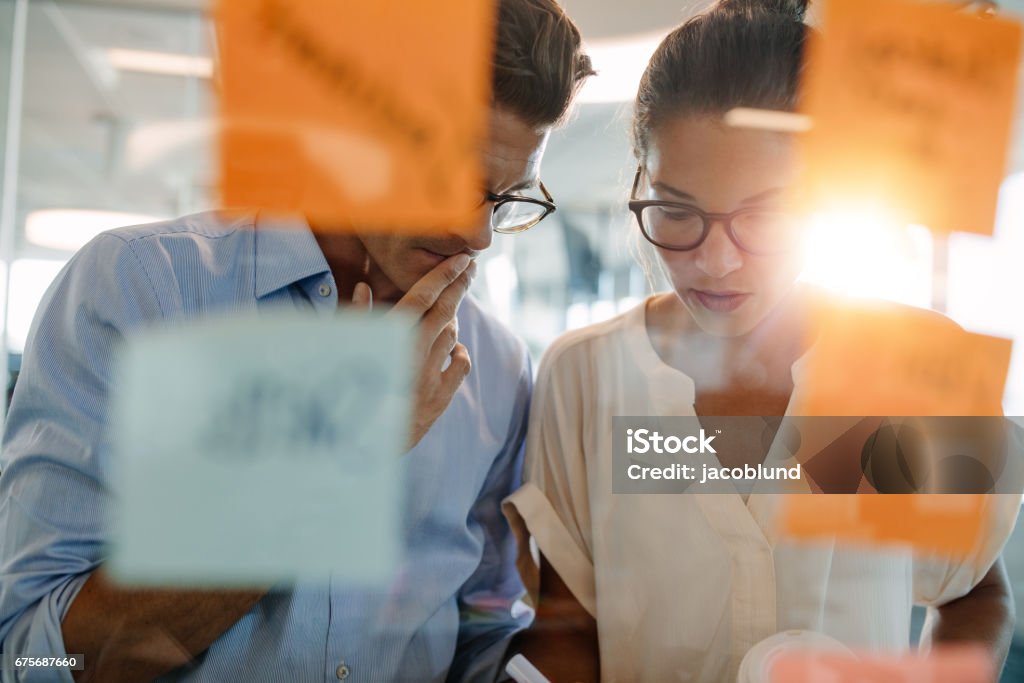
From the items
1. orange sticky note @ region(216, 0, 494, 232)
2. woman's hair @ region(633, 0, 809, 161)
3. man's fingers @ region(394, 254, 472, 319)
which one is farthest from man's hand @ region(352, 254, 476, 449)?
woman's hair @ region(633, 0, 809, 161)

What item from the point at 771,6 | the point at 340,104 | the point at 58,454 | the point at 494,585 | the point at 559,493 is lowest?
the point at 494,585

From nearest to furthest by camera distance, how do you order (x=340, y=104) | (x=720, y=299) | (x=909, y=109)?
(x=340, y=104)
(x=909, y=109)
(x=720, y=299)

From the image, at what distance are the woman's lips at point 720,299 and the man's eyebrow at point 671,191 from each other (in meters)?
0.10

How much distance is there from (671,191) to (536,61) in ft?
0.60

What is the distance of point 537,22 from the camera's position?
0.62m

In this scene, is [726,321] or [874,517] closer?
[874,517]

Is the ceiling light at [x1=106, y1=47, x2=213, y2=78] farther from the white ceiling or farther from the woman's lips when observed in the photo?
the woman's lips

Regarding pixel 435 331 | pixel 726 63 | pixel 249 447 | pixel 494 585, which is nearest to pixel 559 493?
pixel 494 585

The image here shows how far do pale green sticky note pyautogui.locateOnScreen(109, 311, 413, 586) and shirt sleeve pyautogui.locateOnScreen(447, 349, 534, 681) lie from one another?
0.24 m

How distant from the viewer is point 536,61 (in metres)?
0.63

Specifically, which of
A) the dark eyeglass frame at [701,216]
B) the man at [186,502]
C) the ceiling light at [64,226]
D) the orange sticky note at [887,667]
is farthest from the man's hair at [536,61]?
the orange sticky note at [887,667]

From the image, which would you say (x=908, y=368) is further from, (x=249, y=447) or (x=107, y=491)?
(x=107, y=491)

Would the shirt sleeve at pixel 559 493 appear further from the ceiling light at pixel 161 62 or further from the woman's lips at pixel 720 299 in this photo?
the ceiling light at pixel 161 62

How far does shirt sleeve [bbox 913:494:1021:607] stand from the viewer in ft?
2.26
